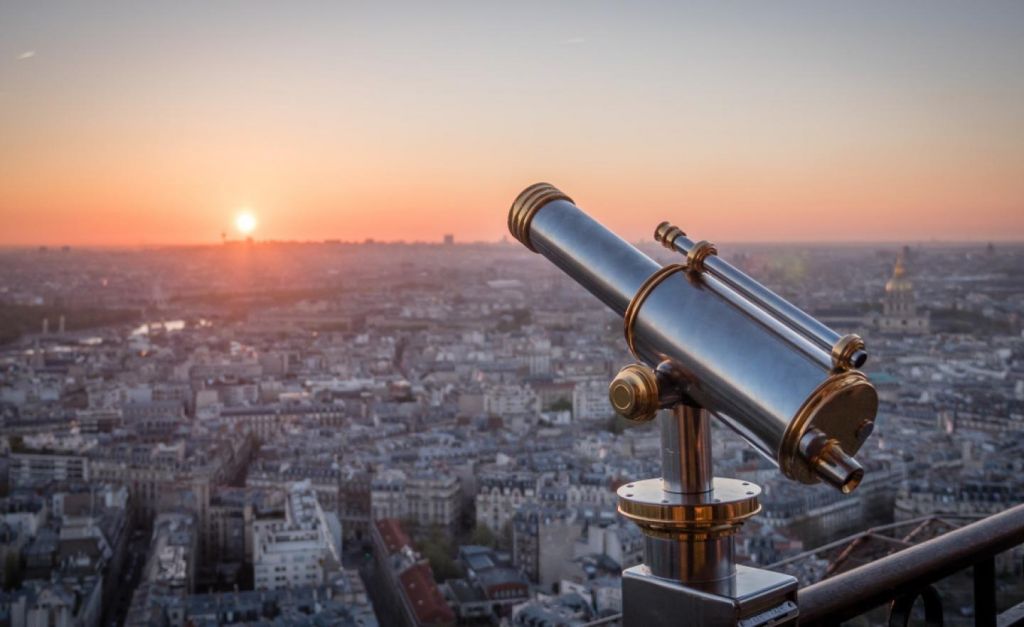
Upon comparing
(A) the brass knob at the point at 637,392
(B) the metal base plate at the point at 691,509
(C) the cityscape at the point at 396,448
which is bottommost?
(C) the cityscape at the point at 396,448

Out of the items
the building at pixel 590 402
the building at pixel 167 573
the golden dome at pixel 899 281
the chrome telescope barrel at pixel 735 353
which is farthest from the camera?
the building at pixel 590 402

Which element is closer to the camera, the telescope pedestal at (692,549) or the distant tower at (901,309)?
the telescope pedestal at (692,549)

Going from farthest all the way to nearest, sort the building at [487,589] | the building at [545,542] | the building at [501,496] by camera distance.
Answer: the building at [501,496] → the building at [545,542] → the building at [487,589]

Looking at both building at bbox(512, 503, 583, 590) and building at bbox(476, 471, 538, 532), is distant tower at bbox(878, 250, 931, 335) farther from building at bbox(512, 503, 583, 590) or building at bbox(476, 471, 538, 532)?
building at bbox(512, 503, 583, 590)

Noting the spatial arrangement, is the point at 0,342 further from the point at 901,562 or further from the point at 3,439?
the point at 901,562

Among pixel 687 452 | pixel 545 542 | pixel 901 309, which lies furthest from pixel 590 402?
pixel 687 452

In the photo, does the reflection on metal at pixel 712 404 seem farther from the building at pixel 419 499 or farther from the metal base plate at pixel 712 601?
the building at pixel 419 499

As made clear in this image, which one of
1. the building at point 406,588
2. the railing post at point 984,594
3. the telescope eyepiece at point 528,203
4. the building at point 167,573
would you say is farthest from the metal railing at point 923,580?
the building at point 167,573
